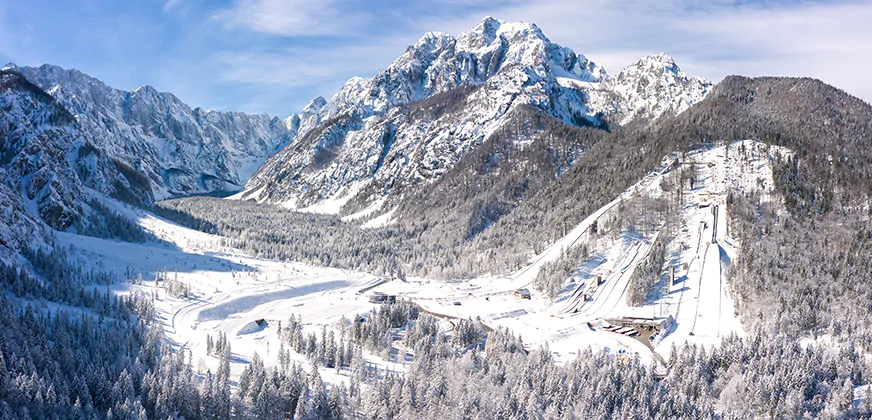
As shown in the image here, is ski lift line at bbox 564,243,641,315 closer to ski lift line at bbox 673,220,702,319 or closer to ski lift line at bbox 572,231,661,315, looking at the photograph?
ski lift line at bbox 572,231,661,315

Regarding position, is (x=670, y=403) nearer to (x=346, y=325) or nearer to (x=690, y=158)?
(x=346, y=325)

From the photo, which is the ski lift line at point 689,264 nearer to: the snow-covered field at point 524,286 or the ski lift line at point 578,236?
the snow-covered field at point 524,286

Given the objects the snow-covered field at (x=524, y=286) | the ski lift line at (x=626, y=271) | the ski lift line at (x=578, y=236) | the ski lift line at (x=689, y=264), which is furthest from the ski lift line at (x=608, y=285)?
the ski lift line at (x=578, y=236)

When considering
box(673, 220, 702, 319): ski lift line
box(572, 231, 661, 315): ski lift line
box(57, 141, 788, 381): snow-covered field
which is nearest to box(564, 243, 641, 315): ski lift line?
box(572, 231, 661, 315): ski lift line

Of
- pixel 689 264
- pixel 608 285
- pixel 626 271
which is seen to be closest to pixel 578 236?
Result: pixel 626 271

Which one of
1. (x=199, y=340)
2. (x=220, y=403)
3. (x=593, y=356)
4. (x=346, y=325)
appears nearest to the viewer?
(x=220, y=403)

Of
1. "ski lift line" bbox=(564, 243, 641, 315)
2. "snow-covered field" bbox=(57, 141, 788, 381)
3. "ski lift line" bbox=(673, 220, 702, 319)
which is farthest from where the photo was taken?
"ski lift line" bbox=(564, 243, 641, 315)

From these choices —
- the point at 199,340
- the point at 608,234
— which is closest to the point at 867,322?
the point at 608,234

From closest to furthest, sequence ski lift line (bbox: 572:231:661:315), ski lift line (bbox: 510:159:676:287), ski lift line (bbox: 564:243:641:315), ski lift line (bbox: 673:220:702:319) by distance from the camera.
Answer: ski lift line (bbox: 673:220:702:319) < ski lift line (bbox: 572:231:661:315) < ski lift line (bbox: 564:243:641:315) < ski lift line (bbox: 510:159:676:287)
